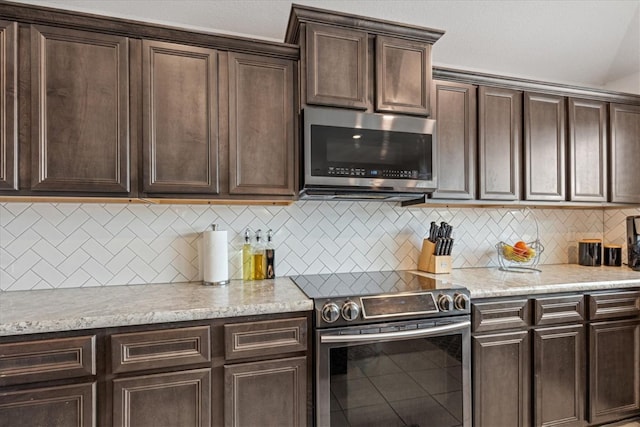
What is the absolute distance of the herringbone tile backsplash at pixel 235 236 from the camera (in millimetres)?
1859

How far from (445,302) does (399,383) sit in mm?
467

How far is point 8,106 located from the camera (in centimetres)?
155

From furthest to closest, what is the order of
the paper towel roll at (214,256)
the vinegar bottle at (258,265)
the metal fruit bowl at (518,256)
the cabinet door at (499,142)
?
the metal fruit bowl at (518,256), the cabinet door at (499,142), the vinegar bottle at (258,265), the paper towel roll at (214,256)

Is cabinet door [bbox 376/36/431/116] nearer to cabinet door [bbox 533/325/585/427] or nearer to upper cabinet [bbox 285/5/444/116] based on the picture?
upper cabinet [bbox 285/5/444/116]

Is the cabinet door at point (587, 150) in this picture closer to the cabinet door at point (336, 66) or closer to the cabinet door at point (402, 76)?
the cabinet door at point (402, 76)

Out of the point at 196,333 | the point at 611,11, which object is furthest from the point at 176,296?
the point at 611,11

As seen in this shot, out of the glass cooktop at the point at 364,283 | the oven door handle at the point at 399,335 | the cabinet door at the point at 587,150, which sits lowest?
the oven door handle at the point at 399,335

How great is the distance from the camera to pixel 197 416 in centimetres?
145

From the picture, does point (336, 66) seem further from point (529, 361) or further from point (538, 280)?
point (529, 361)

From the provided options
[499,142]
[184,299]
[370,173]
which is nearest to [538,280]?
[499,142]

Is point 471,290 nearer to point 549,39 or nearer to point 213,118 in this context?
point 213,118

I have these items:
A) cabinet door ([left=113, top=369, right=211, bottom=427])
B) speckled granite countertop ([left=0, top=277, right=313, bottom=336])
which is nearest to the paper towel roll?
speckled granite countertop ([left=0, top=277, right=313, bottom=336])

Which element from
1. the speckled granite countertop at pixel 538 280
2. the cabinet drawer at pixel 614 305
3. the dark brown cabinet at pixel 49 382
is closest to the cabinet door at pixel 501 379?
the speckled granite countertop at pixel 538 280

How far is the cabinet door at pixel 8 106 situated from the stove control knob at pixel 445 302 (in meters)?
2.10
